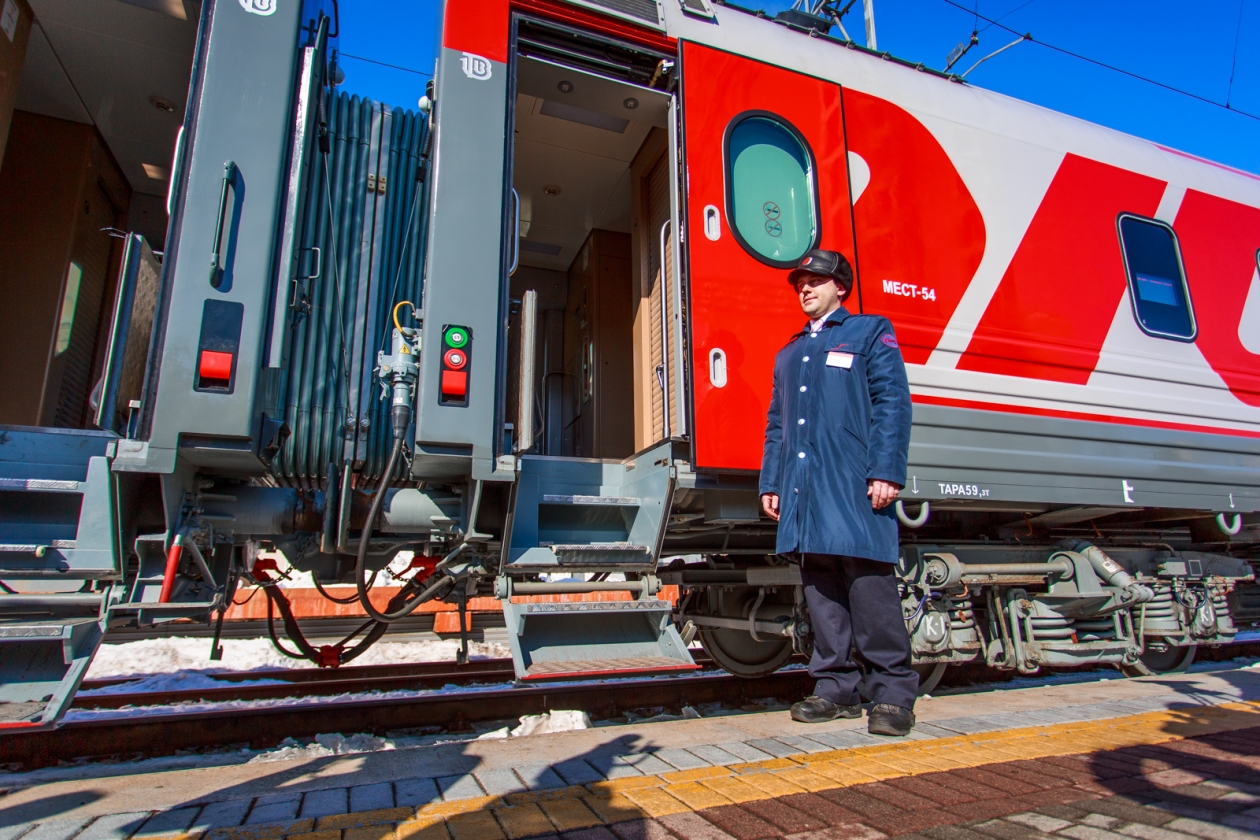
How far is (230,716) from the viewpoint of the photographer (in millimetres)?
3822

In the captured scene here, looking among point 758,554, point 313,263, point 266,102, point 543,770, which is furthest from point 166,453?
point 758,554

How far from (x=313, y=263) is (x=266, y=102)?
2.54 feet

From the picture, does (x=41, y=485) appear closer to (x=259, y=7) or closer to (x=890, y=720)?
(x=259, y=7)

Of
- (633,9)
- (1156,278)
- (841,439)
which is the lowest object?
(841,439)

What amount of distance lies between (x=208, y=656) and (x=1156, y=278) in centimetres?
800

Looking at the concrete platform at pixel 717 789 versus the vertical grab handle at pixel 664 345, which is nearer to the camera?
the concrete platform at pixel 717 789

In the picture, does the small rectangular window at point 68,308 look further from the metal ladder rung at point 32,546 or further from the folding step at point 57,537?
the metal ladder rung at point 32,546

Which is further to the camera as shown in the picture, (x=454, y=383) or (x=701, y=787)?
(x=454, y=383)

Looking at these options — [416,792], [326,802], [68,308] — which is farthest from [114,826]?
[68,308]

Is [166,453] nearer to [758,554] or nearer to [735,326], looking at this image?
[735,326]

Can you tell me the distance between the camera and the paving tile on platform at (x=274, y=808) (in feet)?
6.41

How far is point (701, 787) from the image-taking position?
2217 millimetres

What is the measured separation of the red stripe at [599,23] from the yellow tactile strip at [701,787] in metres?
3.31

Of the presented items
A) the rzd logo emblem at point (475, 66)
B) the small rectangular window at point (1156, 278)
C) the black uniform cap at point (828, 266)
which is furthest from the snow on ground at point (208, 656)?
the small rectangular window at point (1156, 278)
